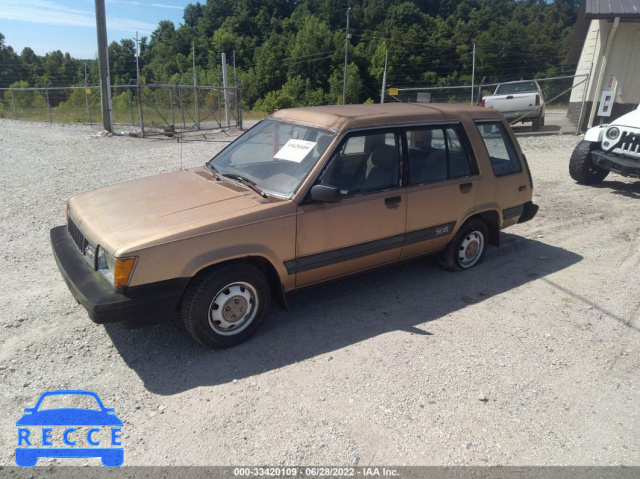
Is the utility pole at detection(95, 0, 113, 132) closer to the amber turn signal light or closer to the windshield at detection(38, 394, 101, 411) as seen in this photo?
the amber turn signal light

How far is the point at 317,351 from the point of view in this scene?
3.79m

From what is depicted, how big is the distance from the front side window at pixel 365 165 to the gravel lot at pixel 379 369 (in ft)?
3.77

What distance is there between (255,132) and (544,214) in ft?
16.5

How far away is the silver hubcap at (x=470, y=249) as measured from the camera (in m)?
5.30

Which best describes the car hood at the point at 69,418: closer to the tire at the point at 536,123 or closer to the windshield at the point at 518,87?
the tire at the point at 536,123

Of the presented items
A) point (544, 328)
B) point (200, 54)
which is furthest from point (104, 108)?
point (200, 54)

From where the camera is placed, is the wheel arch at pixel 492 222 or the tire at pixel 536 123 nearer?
the wheel arch at pixel 492 222

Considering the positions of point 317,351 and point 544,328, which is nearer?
point 317,351

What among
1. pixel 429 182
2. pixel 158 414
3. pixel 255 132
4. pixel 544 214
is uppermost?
pixel 255 132

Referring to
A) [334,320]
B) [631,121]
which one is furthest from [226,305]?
[631,121]

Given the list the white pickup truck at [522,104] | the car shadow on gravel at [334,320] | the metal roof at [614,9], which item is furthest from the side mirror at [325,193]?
the metal roof at [614,9]

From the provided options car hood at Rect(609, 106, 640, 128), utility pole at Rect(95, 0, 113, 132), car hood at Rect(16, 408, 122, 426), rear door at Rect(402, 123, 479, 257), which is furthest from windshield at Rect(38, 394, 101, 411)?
utility pole at Rect(95, 0, 113, 132)

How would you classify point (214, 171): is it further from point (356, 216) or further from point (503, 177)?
point (503, 177)

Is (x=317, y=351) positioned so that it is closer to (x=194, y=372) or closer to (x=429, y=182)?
(x=194, y=372)
